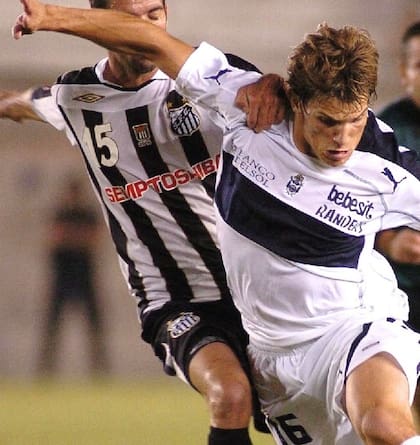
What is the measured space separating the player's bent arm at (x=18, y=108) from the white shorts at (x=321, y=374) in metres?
1.28

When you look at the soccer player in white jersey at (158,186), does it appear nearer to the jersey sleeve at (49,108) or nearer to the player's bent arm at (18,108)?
the jersey sleeve at (49,108)

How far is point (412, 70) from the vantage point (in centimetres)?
558

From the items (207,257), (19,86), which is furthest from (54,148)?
(207,257)

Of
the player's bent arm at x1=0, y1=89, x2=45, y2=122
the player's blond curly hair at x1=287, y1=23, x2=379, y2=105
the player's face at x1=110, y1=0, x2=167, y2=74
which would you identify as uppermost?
the player's blond curly hair at x1=287, y1=23, x2=379, y2=105

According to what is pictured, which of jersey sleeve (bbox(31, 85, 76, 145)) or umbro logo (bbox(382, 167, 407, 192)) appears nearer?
umbro logo (bbox(382, 167, 407, 192))

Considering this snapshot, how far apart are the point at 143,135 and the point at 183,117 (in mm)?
166

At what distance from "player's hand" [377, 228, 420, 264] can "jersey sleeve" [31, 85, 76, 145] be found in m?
1.31

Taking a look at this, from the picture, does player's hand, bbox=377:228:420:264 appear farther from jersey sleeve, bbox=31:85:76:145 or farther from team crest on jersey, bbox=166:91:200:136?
jersey sleeve, bbox=31:85:76:145

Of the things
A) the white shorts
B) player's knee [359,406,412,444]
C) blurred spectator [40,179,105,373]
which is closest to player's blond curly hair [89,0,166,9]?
the white shorts

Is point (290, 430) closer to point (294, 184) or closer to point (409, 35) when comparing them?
point (294, 184)

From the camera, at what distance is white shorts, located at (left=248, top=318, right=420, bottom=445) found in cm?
408

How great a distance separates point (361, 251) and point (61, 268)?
6.97 m

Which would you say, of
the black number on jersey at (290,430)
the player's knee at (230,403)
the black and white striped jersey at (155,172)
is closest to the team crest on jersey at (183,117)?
the black and white striped jersey at (155,172)

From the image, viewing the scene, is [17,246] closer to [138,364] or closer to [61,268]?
[61,268]
